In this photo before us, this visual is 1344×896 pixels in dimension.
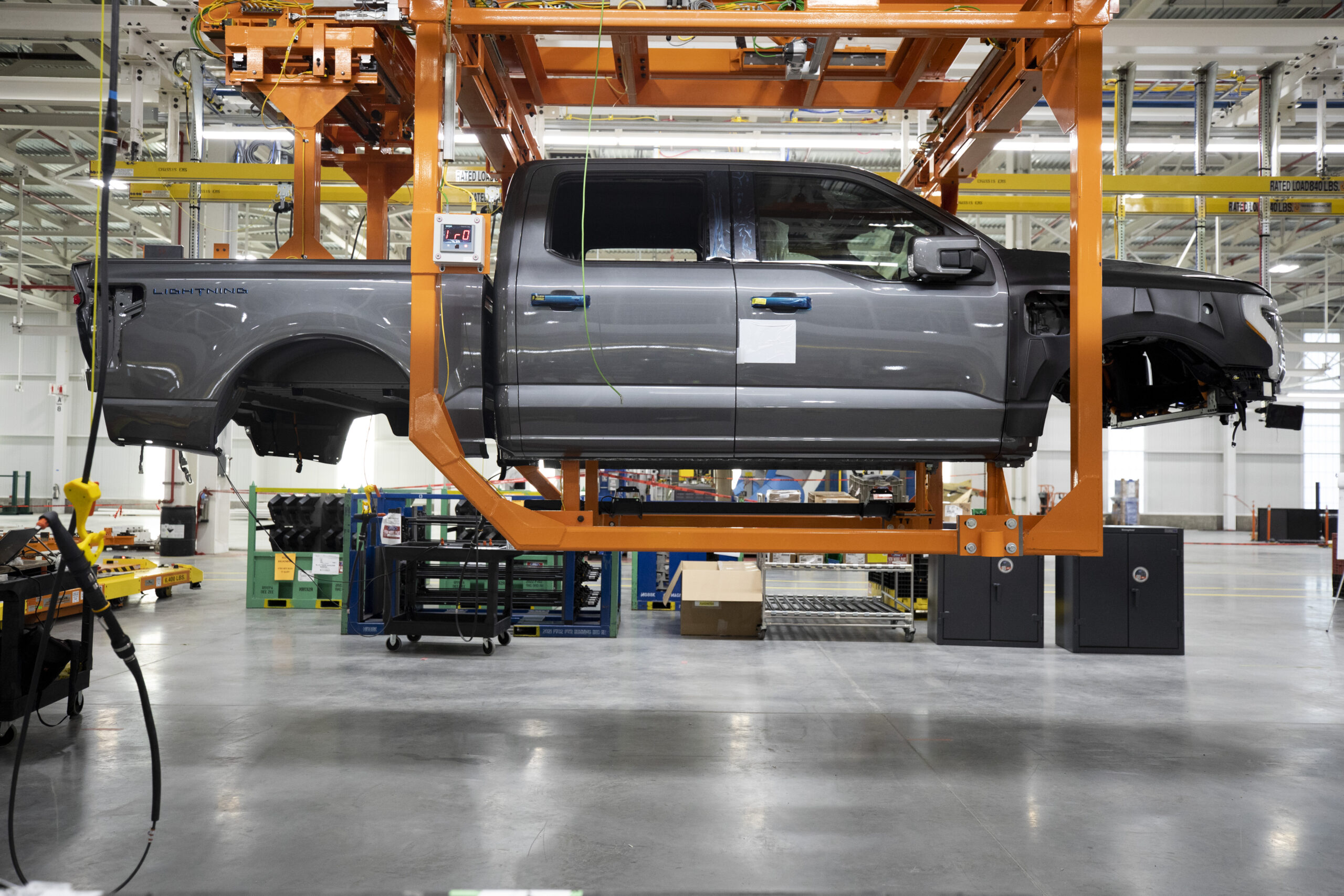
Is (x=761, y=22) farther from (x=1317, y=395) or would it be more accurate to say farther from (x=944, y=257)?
(x=1317, y=395)

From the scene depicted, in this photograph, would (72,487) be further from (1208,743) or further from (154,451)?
(154,451)

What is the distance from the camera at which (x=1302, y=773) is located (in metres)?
A: 3.79

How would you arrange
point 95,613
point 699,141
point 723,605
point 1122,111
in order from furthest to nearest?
point 699,141
point 723,605
point 1122,111
point 95,613

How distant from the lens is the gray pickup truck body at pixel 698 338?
9.75ft

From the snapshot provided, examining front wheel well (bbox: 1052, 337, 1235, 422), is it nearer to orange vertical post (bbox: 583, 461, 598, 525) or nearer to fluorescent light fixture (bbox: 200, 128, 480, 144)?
orange vertical post (bbox: 583, 461, 598, 525)

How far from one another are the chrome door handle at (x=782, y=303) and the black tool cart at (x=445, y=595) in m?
3.74

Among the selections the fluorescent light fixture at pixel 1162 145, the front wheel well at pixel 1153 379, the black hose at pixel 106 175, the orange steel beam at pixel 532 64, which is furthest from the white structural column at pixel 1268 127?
the black hose at pixel 106 175

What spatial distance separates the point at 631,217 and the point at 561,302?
0.90 meters

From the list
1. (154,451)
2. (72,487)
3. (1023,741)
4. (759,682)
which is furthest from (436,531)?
(154,451)

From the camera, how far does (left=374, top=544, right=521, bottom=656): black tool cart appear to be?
6.14m

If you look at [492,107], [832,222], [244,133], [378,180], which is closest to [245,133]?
[244,133]

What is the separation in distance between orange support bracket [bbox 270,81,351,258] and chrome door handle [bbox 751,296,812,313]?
1833 mm

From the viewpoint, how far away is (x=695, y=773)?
3.67m

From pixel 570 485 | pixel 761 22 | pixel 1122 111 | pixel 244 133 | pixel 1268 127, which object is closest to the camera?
pixel 761 22
